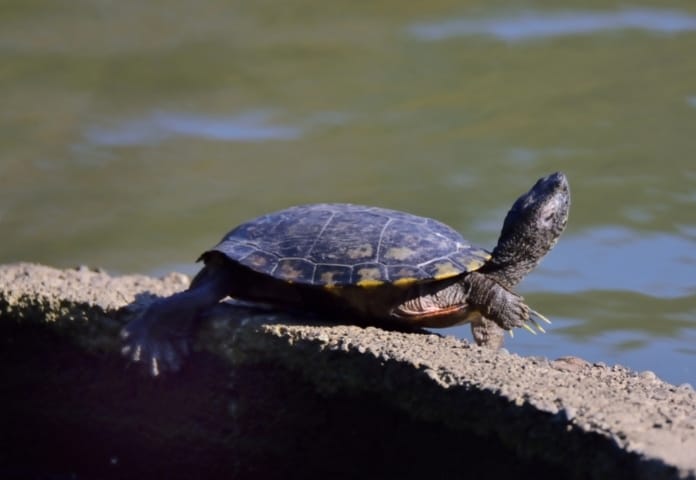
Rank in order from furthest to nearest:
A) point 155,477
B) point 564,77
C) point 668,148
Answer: point 564,77
point 668,148
point 155,477

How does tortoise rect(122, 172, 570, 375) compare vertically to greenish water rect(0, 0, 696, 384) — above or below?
below

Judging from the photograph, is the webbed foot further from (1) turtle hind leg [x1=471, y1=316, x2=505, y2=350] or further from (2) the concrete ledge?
(1) turtle hind leg [x1=471, y1=316, x2=505, y2=350]

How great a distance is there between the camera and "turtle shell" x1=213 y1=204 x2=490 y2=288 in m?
2.77

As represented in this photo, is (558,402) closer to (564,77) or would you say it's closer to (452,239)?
(452,239)

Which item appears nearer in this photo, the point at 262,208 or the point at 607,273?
the point at 607,273

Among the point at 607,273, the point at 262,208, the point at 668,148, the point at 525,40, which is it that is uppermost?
the point at 525,40

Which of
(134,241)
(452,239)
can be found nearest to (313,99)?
(134,241)

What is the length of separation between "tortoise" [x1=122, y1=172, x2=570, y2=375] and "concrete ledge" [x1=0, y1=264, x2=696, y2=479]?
2.6 inches

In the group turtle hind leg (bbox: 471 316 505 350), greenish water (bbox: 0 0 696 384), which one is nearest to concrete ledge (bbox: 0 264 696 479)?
turtle hind leg (bbox: 471 316 505 350)

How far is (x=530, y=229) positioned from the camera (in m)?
3.02

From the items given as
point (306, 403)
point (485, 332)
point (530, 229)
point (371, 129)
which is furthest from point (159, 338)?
point (371, 129)

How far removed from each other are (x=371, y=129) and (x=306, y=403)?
368 centimetres

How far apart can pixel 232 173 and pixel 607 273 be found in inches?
76.4

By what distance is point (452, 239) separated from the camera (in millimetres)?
2912
